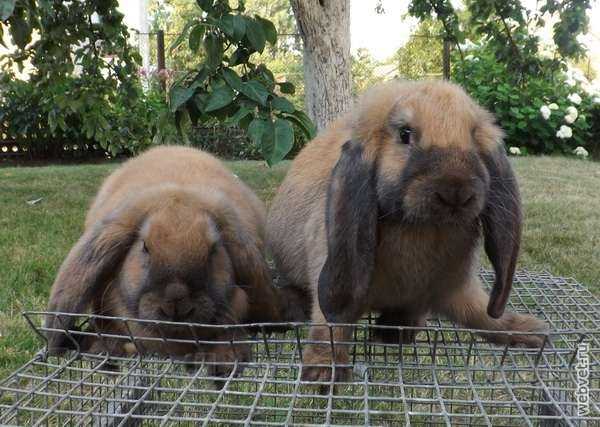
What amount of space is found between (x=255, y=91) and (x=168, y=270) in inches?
48.6

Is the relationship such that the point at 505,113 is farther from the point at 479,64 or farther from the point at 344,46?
the point at 344,46

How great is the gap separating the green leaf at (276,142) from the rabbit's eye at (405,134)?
1.05 m

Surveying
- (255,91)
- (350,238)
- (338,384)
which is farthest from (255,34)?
(338,384)

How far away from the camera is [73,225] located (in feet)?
17.7

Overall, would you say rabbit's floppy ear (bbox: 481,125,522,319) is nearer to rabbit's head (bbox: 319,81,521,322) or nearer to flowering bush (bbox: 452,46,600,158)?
rabbit's head (bbox: 319,81,521,322)

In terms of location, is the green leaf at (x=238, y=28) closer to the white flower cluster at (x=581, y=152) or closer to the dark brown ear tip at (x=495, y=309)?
the dark brown ear tip at (x=495, y=309)

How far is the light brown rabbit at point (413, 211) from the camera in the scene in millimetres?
1965

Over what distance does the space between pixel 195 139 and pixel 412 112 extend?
8.99 meters

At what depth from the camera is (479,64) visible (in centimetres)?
1084

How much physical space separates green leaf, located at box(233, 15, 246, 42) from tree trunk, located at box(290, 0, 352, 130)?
133cm

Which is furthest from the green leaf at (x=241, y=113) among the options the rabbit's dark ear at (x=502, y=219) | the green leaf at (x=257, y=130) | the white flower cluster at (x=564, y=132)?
the white flower cluster at (x=564, y=132)

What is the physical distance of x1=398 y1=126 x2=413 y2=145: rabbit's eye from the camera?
209 centimetres

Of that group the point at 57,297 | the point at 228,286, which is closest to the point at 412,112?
the point at 228,286

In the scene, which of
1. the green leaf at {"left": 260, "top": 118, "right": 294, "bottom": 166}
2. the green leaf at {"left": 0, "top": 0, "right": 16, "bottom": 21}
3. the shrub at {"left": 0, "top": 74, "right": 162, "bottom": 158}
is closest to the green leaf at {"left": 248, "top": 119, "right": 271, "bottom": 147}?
the green leaf at {"left": 260, "top": 118, "right": 294, "bottom": 166}
